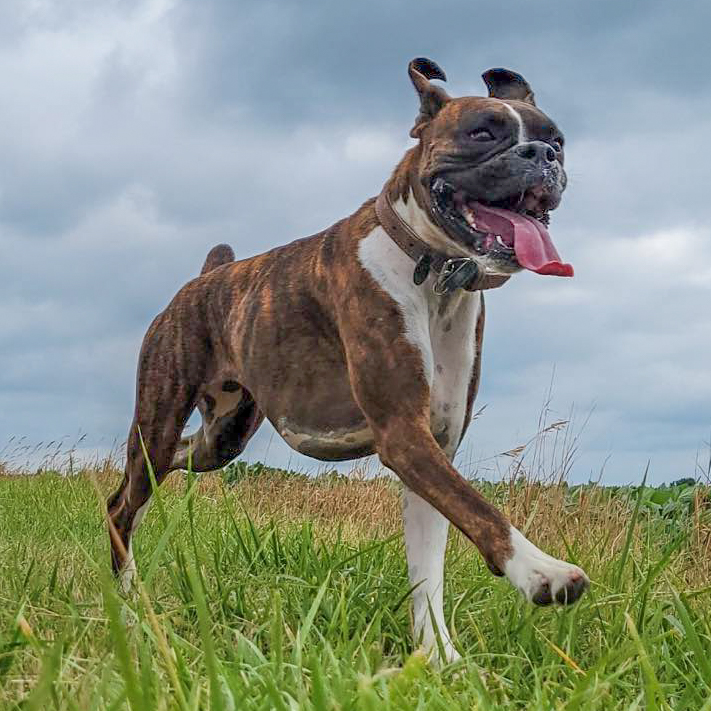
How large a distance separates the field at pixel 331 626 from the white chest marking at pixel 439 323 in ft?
2.00

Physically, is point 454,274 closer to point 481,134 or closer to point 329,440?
point 481,134

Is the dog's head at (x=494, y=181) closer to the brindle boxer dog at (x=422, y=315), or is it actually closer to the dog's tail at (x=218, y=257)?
the brindle boxer dog at (x=422, y=315)

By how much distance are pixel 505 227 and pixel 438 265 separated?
0.36 meters

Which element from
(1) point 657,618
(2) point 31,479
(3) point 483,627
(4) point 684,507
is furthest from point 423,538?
(2) point 31,479

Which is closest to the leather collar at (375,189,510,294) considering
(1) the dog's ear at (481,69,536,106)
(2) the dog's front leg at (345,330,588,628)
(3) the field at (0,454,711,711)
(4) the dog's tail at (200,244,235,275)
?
(2) the dog's front leg at (345,330,588,628)

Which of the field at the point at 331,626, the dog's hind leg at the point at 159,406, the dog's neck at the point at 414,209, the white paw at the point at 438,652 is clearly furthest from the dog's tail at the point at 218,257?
the white paw at the point at 438,652

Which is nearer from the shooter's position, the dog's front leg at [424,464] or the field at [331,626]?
the field at [331,626]

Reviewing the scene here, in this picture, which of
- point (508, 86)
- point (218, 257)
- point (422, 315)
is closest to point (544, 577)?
point (422, 315)

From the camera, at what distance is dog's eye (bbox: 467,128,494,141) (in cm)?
385

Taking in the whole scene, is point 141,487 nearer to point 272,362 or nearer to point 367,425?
point 272,362

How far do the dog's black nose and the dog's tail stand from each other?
265 cm

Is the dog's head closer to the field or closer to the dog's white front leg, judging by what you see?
the field

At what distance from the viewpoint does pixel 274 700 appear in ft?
7.10

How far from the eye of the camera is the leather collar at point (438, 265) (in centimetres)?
401
